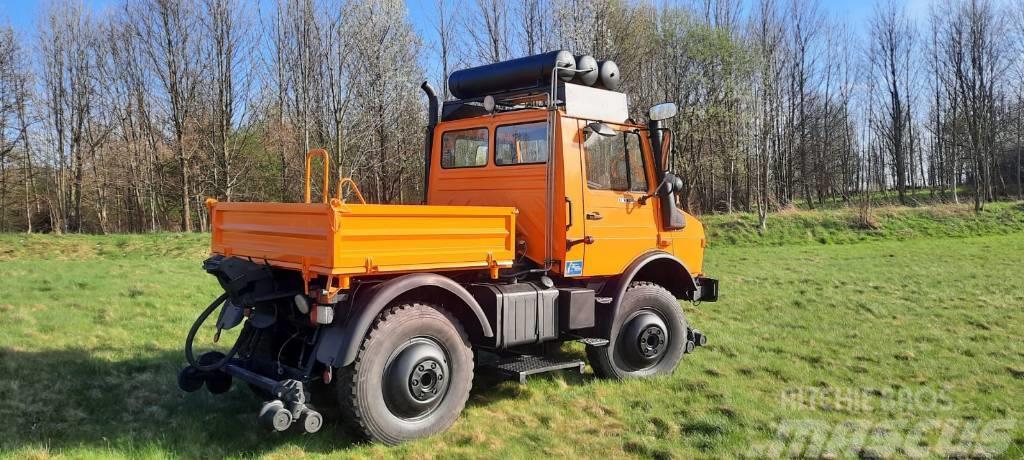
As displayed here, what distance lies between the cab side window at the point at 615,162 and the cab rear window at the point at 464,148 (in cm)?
105

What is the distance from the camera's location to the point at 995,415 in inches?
198

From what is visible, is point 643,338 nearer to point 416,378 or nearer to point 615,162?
point 615,162

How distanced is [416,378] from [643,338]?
2.50 meters

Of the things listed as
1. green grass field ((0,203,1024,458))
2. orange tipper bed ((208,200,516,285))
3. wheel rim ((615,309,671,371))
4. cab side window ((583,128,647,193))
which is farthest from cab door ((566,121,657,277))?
green grass field ((0,203,1024,458))

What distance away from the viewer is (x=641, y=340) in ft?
20.1

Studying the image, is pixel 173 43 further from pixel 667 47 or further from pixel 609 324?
pixel 609 324

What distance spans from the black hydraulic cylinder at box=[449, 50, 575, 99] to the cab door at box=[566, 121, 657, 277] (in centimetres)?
56

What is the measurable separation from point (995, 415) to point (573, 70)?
4.33 metres

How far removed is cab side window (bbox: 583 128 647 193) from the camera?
5.85 meters

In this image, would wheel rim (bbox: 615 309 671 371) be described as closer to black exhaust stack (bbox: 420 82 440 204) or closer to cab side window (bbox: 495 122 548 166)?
cab side window (bbox: 495 122 548 166)

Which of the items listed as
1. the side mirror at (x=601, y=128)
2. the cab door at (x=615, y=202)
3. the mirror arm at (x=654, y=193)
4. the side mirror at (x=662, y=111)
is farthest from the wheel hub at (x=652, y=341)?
the side mirror at (x=662, y=111)

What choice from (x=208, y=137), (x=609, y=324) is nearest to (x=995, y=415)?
(x=609, y=324)

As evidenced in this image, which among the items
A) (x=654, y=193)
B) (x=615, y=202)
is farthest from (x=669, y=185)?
(x=615, y=202)

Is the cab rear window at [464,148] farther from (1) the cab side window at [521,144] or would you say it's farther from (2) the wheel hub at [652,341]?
(2) the wheel hub at [652,341]
